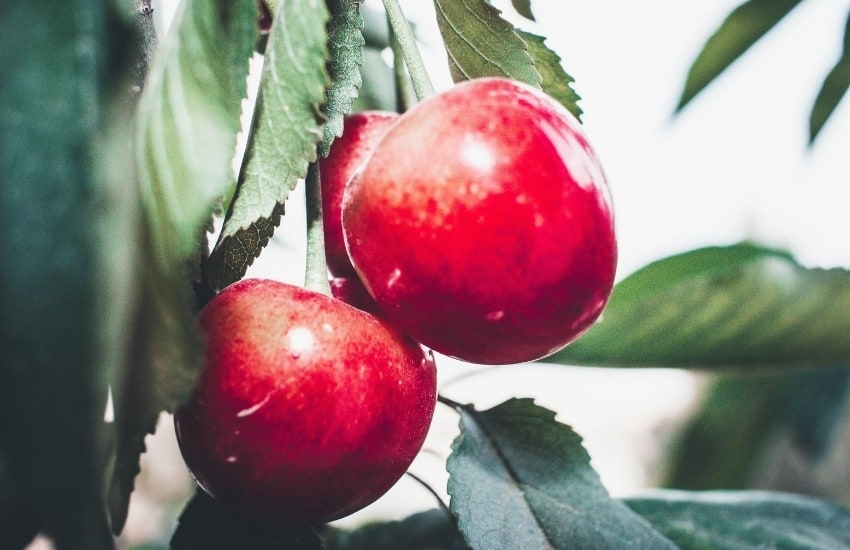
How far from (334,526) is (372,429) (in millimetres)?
468

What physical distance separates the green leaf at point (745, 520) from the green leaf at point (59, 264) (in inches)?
23.8

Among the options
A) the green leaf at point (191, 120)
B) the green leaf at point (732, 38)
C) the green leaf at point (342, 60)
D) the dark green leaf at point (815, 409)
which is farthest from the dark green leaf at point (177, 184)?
the dark green leaf at point (815, 409)

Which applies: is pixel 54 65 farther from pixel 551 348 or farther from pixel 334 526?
pixel 334 526

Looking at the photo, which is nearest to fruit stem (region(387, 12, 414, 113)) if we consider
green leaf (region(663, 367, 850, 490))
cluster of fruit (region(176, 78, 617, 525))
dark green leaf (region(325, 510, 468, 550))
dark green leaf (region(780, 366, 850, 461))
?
cluster of fruit (region(176, 78, 617, 525))

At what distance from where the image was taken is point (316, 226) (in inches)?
16.5

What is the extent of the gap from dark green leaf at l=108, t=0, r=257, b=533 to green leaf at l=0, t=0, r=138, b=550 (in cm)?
2

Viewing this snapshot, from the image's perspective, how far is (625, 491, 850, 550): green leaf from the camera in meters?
0.67

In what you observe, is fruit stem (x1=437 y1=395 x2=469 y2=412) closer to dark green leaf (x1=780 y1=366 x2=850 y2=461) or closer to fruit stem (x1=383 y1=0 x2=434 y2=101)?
fruit stem (x1=383 y1=0 x2=434 y2=101)

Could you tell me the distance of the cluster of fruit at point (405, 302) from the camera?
13.5 inches

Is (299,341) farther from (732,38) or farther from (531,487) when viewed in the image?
(732,38)

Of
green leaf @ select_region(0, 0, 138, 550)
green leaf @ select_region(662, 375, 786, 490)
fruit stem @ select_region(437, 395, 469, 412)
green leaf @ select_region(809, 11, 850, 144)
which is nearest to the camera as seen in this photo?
green leaf @ select_region(0, 0, 138, 550)

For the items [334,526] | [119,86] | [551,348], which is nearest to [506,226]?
[551,348]

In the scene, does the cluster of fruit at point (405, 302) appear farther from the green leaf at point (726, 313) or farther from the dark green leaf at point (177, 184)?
the green leaf at point (726, 313)

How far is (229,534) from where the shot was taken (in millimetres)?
438
